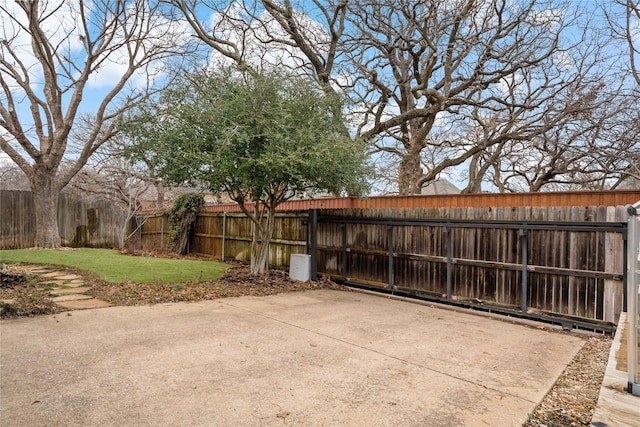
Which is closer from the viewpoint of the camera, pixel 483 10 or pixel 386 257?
pixel 386 257

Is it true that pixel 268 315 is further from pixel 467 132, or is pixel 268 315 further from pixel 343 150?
pixel 467 132

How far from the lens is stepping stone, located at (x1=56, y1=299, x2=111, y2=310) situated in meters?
5.16

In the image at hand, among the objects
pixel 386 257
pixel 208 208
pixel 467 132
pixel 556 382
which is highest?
pixel 467 132

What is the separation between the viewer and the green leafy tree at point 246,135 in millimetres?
6125

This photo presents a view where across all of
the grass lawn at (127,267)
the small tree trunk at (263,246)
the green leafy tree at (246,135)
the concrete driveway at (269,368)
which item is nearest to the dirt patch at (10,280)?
the grass lawn at (127,267)

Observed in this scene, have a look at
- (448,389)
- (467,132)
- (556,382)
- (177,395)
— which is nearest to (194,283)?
(177,395)

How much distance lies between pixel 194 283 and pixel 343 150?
12.1ft

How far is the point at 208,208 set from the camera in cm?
1268

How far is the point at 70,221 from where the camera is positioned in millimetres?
13094

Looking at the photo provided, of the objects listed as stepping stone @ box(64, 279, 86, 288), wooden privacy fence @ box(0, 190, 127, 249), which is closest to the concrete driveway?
stepping stone @ box(64, 279, 86, 288)

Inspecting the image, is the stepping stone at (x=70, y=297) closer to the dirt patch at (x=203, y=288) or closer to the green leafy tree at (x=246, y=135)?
the dirt patch at (x=203, y=288)

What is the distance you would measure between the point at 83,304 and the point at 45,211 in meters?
7.82

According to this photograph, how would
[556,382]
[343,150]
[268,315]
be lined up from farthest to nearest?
[343,150]
[268,315]
[556,382]

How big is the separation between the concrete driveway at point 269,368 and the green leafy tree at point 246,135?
2.36 m
